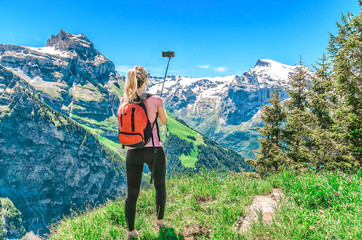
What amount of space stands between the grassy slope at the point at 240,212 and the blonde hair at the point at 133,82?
7.97 feet

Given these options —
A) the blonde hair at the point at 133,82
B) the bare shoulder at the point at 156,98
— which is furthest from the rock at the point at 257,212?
the blonde hair at the point at 133,82

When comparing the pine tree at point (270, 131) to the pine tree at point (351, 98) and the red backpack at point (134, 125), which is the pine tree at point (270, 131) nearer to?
the pine tree at point (351, 98)

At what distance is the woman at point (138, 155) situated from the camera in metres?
3.74

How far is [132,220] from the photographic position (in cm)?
379

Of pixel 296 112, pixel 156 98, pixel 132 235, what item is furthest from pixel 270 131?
pixel 132 235

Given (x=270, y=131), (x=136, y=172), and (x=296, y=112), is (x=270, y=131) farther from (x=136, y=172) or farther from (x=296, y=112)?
(x=136, y=172)

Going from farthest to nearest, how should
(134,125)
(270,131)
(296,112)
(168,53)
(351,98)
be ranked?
(270,131) → (296,112) → (351,98) → (168,53) → (134,125)

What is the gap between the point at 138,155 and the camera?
376 centimetres

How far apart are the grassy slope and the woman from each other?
41 centimetres

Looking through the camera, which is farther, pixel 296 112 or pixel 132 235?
pixel 296 112

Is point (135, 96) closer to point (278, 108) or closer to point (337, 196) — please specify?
point (337, 196)

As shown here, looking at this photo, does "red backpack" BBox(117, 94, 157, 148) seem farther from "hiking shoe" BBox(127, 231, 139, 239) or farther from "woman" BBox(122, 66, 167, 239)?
"hiking shoe" BBox(127, 231, 139, 239)

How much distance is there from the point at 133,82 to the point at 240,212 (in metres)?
3.04

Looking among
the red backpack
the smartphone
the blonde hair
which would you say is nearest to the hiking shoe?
the red backpack
